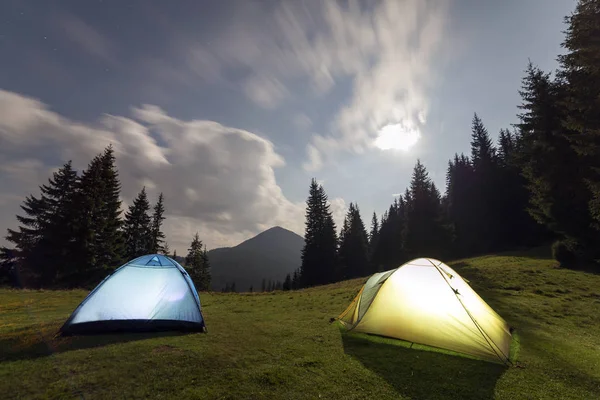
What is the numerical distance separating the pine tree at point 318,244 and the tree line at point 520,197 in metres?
0.19

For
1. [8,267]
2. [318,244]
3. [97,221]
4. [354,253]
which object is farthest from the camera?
[354,253]

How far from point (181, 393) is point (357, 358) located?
4051 mm

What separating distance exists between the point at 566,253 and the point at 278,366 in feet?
86.9

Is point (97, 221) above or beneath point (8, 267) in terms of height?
above

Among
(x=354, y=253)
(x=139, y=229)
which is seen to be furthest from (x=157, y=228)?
(x=354, y=253)

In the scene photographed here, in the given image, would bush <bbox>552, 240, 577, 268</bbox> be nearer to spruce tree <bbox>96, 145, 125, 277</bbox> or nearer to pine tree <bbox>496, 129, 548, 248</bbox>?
pine tree <bbox>496, 129, 548, 248</bbox>

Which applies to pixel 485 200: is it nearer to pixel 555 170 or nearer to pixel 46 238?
pixel 555 170

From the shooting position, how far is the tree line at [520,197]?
1416cm

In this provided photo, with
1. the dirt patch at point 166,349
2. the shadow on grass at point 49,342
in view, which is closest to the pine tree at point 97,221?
the shadow on grass at point 49,342

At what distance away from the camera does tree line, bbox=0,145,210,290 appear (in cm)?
2667

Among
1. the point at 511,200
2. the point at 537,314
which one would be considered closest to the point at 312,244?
the point at 511,200

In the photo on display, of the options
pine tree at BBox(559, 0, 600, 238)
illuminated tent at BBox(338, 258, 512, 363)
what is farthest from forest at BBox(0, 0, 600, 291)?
illuminated tent at BBox(338, 258, 512, 363)

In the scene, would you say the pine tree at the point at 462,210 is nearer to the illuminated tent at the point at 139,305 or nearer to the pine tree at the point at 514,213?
the pine tree at the point at 514,213

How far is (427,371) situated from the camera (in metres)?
5.92
